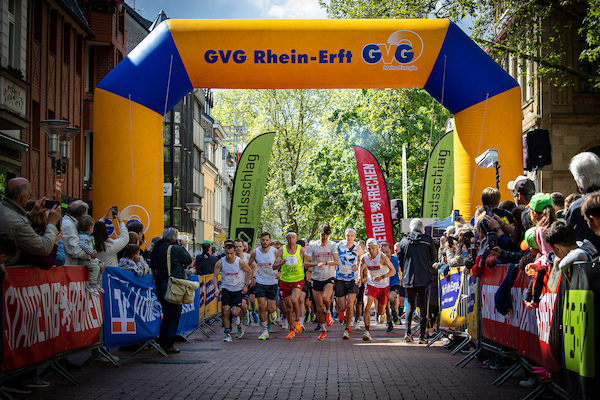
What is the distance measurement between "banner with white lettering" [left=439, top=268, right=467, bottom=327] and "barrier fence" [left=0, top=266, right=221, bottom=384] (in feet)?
14.2

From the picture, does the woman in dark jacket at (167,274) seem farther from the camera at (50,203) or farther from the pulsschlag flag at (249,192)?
the pulsschlag flag at (249,192)

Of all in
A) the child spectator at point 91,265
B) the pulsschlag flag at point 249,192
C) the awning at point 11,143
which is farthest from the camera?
the pulsschlag flag at point 249,192

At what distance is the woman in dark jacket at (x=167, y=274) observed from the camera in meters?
11.4

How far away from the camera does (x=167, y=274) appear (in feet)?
38.2

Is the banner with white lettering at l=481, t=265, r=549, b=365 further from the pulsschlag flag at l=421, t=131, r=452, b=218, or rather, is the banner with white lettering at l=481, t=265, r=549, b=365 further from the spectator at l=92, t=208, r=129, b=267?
the pulsschlag flag at l=421, t=131, r=452, b=218

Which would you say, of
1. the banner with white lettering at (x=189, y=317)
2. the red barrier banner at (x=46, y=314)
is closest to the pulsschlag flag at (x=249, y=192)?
the banner with white lettering at (x=189, y=317)

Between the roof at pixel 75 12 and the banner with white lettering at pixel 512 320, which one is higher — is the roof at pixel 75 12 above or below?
above

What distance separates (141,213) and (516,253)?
7.97m

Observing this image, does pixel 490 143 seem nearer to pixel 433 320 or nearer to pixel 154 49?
pixel 433 320

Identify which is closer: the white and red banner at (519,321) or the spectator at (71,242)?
the white and red banner at (519,321)

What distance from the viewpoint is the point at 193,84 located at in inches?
599

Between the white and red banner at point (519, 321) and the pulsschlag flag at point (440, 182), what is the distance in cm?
1045

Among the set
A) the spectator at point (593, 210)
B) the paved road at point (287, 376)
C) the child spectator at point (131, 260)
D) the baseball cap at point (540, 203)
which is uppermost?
the baseball cap at point (540, 203)

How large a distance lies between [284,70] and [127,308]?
20.7ft
